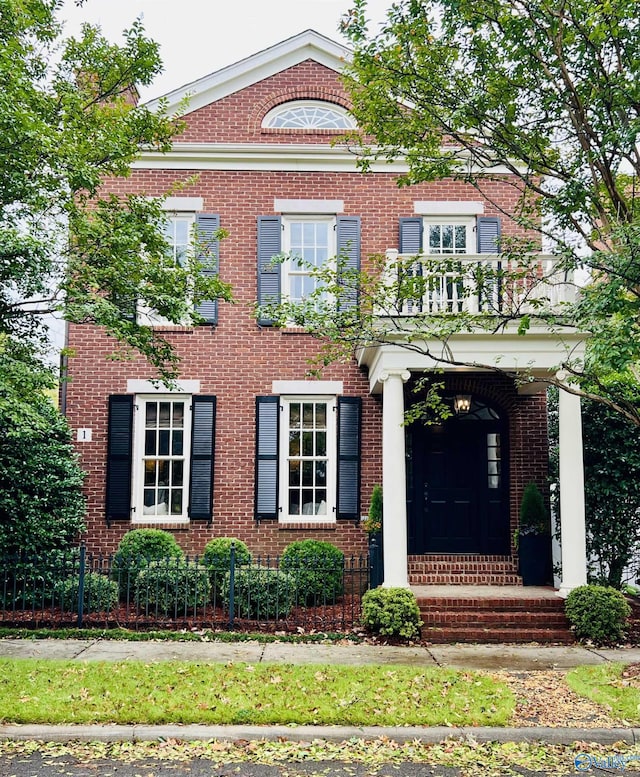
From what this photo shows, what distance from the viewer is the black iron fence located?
10.1 metres

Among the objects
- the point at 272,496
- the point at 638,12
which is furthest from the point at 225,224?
the point at 638,12

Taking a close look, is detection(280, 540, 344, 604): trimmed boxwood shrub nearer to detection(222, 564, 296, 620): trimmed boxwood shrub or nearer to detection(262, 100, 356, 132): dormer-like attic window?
detection(222, 564, 296, 620): trimmed boxwood shrub

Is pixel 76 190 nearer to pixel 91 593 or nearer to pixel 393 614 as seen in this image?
pixel 91 593

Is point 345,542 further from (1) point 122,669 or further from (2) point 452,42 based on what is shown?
(2) point 452,42

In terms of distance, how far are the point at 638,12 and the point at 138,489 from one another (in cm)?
977

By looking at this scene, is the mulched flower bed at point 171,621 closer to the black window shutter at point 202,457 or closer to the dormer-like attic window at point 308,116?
the black window shutter at point 202,457

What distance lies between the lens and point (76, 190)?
9.08m

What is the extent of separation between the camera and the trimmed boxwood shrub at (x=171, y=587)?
10.4m

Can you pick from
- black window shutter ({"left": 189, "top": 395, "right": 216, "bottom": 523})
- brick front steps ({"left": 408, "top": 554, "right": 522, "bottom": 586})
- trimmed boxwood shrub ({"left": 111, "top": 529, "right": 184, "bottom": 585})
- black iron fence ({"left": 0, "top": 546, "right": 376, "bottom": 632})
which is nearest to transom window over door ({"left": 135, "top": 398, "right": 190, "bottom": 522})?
black window shutter ({"left": 189, "top": 395, "right": 216, "bottom": 523})

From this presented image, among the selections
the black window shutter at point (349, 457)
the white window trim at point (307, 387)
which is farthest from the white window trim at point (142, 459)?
the black window shutter at point (349, 457)

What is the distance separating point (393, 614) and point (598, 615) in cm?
268

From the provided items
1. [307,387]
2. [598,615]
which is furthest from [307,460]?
[598,615]

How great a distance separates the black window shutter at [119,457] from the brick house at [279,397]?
24 millimetres

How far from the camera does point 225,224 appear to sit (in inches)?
515
